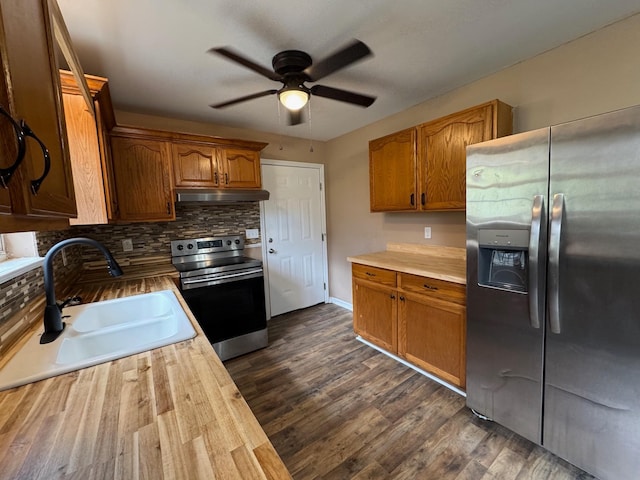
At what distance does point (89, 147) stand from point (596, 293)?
293 centimetres

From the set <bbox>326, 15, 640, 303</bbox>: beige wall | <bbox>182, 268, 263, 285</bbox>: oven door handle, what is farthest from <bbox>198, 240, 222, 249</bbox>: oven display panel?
<bbox>326, 15, 640, 303</bbox>: beige wall

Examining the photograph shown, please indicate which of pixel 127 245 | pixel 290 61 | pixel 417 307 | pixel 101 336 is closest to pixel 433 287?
pixel 417 307

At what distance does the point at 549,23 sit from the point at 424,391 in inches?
98.2

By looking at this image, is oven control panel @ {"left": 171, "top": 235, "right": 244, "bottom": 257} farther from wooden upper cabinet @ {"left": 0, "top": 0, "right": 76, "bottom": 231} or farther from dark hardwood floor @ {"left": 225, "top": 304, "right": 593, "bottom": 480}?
wooden upper cabinet @ {"left": 0, "top": 0, "right": 76, "bottom": 231}

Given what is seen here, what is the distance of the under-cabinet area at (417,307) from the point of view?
1866 mm

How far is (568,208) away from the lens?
126 centimetres

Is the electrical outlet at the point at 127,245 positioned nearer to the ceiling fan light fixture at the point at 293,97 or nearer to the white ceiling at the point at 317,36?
the white ceiling at the point at 317,36

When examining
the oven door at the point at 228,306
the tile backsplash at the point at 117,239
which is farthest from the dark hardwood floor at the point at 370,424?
the tile backsplash at the point at 117,239

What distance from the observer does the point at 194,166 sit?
2535 millimetres

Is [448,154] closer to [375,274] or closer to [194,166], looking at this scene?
[375,274]

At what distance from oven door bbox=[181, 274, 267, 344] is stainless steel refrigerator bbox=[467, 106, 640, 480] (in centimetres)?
190

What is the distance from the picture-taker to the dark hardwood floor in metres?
1.43

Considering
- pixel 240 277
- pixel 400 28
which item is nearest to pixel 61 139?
pixel 400 28

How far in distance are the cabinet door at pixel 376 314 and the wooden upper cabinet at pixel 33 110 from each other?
2154 millimetres
